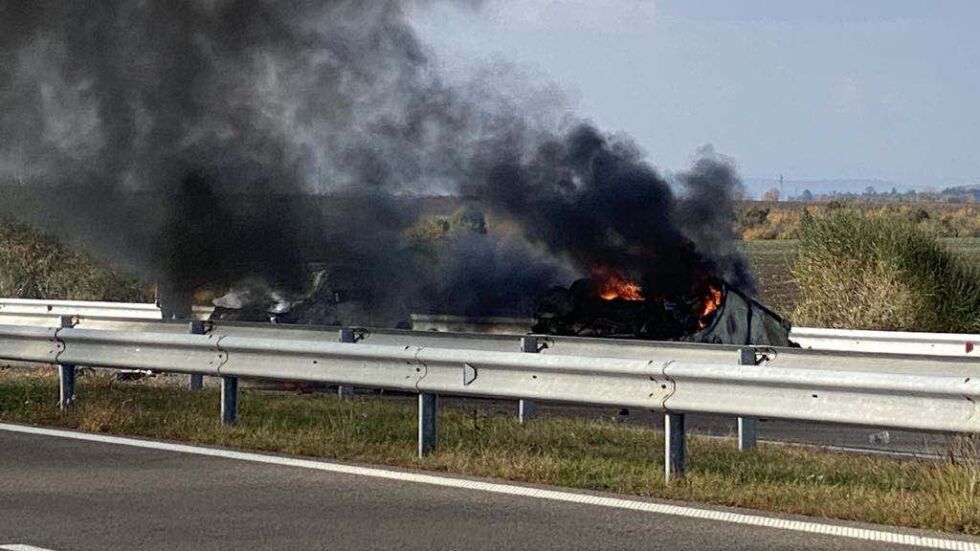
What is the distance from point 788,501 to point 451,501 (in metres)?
1.81

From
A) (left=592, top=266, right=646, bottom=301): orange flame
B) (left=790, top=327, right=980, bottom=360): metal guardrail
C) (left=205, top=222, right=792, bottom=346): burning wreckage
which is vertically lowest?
(left=790, top=327, right=980, bottom=360): metal guardrail

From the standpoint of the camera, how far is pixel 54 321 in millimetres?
20953

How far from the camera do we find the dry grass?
28.9 feet

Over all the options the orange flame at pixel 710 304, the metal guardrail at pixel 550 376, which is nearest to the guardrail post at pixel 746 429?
the metal guardrail at pixel 550 376

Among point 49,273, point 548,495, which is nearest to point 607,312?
point 548,495

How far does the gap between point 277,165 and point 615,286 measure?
665cm

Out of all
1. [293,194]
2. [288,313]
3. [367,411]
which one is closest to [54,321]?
[288,313]

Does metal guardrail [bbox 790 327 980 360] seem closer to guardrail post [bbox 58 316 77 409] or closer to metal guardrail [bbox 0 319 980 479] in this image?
metal guardrail [bbox 0 319 980 479]

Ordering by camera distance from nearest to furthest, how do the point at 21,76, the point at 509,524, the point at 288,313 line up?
the point at 509,524 < the point at 288,313 < the point at 21,76

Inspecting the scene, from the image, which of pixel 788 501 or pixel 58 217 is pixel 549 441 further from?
pixel 58 217

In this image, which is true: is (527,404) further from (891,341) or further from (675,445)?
(891,341)

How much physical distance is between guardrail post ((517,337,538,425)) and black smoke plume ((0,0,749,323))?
6815 millimetres

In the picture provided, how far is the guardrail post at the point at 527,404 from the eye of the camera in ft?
45.3

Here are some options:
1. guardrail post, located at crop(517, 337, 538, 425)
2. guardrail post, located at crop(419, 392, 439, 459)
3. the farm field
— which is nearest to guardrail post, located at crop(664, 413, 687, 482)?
guardrail post, located at crop(419, 392, 439, 459)
